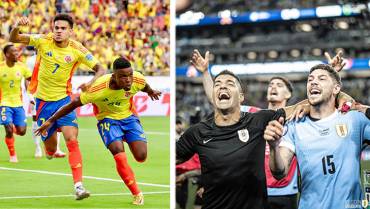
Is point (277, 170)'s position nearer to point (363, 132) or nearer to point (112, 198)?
point (363, 132)

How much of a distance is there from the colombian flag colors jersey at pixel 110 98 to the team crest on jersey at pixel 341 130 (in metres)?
1.39

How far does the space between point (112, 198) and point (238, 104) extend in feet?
4.33

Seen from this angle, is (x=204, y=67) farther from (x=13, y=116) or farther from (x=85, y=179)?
(x=13, y=116)

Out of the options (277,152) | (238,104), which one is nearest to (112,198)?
(238,104)

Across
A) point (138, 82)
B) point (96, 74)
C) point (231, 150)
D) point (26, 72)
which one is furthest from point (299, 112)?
point (26, 72)

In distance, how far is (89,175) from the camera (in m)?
5.45

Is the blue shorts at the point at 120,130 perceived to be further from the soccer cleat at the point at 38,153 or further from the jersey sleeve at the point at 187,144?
the soccer cleat at the point at 38,153

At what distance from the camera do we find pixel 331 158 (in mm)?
4051

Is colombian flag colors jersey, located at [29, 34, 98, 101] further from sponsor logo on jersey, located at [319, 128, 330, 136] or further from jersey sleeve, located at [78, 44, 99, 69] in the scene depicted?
sponsor logo on jersey, located at [319, 128, 330, 136]

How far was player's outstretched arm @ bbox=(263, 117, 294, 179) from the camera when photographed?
3.41 meters

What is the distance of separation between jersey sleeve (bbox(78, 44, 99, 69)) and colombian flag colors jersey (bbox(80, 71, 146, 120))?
0.86ft

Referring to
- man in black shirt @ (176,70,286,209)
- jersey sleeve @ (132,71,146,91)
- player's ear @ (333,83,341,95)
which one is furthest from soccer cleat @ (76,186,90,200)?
player's ear @ (333,83,341,95)

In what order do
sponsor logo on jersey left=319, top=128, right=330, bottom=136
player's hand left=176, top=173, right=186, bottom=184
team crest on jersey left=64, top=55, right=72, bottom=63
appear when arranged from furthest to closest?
player's hand left=176, top=173, right=186, bottom=184 → team crest on jersey left=64, top=55, right=72, bottom=63 → sponsor logo on jersey left=319, top=128, right=330, bottom=136

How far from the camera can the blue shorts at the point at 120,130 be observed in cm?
489
